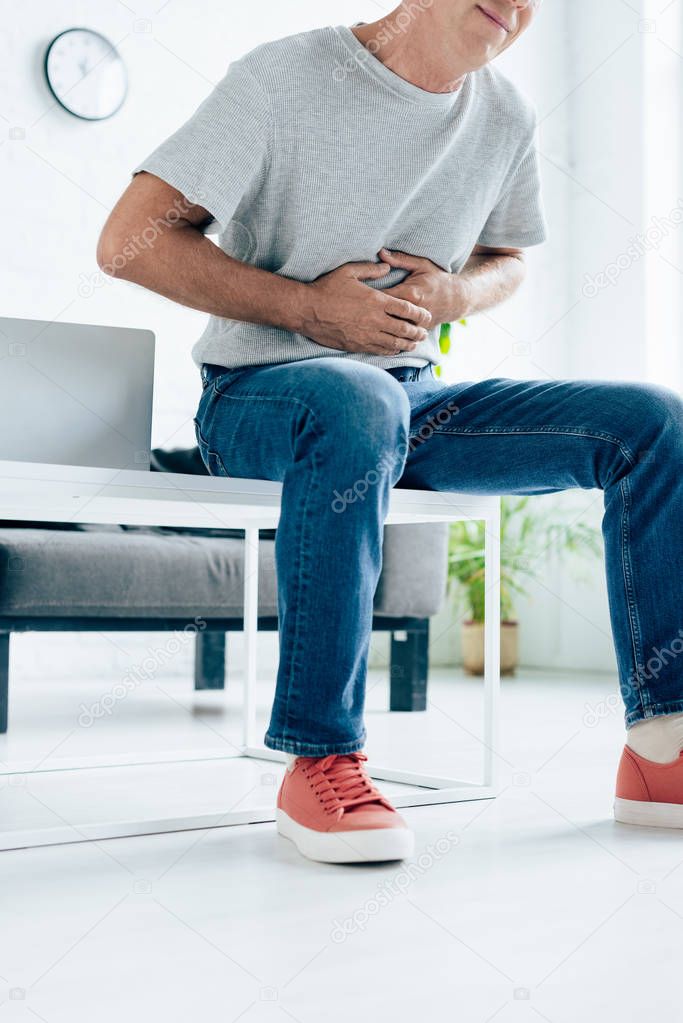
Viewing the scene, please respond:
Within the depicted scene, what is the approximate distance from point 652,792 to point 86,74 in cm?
307

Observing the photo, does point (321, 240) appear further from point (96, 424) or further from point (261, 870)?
point (261, 870)

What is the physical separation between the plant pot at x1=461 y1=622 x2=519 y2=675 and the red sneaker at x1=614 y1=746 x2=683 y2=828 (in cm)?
270

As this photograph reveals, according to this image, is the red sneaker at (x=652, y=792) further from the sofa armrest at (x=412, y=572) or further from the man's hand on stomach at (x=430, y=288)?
the sofa armrest at (x=412, y=572)

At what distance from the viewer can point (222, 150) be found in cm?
116

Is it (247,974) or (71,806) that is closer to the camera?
(247,974)

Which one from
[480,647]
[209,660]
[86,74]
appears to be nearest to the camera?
[209,660]

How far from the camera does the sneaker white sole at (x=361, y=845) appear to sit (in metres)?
1.00

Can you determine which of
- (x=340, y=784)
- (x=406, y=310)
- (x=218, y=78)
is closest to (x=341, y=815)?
(x=340, y=784)

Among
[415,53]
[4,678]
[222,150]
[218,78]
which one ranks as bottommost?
[4,678]

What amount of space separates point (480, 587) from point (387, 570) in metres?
1.54

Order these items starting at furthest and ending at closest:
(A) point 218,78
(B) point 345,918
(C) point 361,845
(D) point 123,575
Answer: (A) point 218,78, (D) point 123,575, (C) point 361,845, (B) point 345,918

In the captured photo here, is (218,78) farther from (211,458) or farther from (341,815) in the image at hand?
(341,815)

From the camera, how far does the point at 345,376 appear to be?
3.51 ft

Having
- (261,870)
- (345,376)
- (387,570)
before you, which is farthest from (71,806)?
(387,570)
